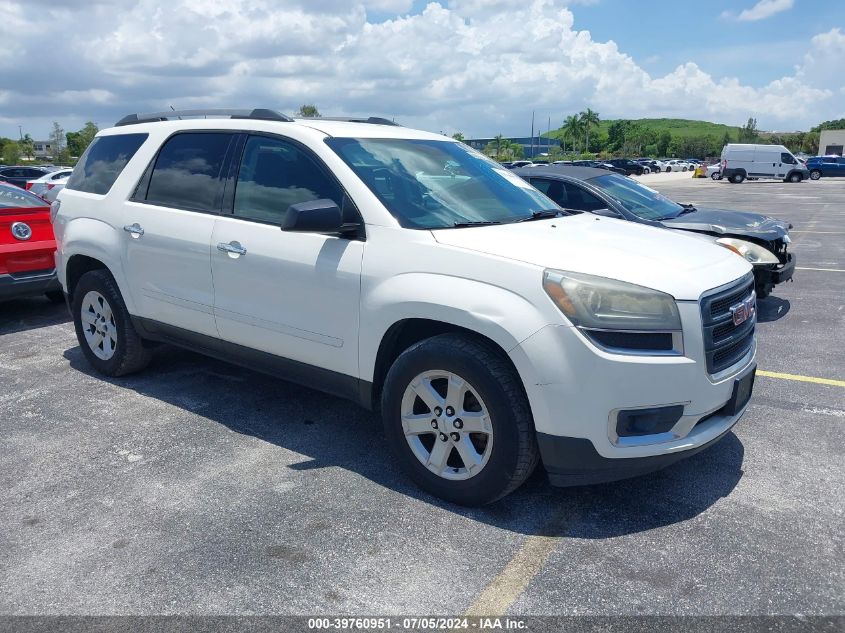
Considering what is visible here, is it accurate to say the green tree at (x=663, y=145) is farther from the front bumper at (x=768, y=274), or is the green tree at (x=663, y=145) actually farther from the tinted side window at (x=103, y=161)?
the tinted side window at (x=103, y=161)

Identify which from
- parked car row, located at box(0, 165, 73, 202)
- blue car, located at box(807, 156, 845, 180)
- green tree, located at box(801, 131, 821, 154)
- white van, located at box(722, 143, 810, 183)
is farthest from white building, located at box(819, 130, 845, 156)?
parked car row, located at box(0, 165, 73, 202)

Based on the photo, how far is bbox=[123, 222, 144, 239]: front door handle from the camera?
4.71m

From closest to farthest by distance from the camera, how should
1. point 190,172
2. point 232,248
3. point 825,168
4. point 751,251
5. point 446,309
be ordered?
point 446,309, point 232,248, point 190,172, point 751,251, point 825,168

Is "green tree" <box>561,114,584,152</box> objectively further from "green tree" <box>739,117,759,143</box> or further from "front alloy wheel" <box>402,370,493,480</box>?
"front alloy wheel" <box>402,370,493,480</box>

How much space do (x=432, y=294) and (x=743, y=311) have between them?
5.10ft

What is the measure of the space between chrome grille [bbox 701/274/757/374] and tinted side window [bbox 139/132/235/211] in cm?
288

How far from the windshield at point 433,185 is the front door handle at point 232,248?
79 centimetres

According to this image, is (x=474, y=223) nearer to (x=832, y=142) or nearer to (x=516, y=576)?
(x=516, y=576)

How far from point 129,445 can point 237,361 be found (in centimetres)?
79

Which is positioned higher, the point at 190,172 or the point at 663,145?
the point at 663,145

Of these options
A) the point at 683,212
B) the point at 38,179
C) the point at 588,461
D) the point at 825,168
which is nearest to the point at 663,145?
the point at 825,168

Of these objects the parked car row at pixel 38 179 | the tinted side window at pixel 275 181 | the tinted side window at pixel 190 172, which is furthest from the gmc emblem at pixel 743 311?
the parked car row at pixel 38 179

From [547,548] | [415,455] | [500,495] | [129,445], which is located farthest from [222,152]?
[547,548]

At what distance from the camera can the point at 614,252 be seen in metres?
3.41
